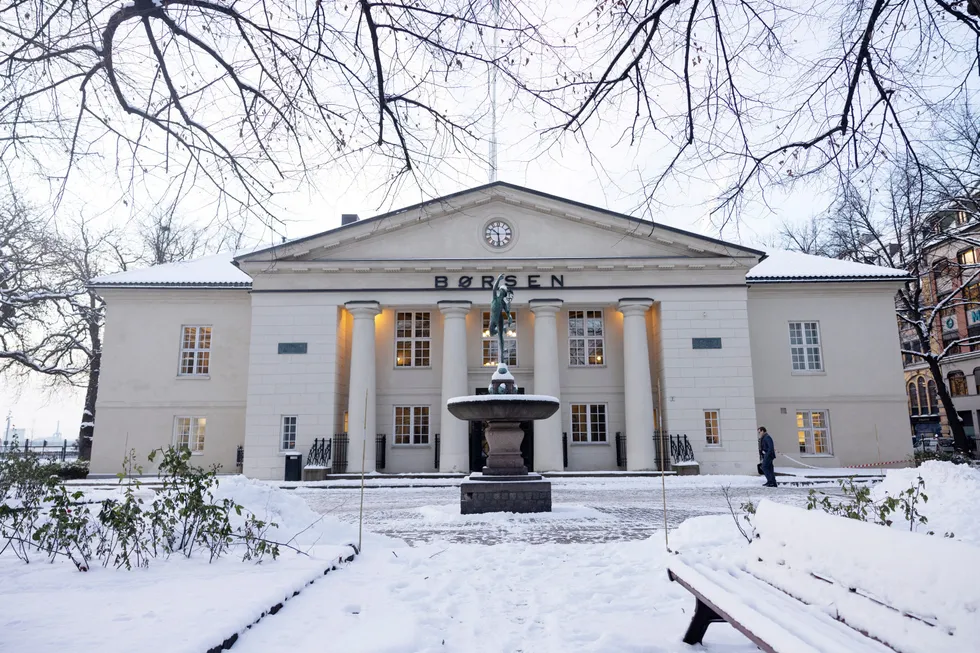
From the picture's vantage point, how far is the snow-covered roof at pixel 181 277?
2667 cm

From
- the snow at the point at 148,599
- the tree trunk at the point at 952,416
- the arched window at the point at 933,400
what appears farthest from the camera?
the arched window at the point at 933,400

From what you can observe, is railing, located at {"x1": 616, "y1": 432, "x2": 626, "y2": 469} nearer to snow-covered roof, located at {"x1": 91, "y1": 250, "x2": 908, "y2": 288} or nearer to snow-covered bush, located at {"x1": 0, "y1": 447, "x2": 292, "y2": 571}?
snow-covered roof, located at {"x1": 91, "y1": 250, "x2": 908, "y2": 288}

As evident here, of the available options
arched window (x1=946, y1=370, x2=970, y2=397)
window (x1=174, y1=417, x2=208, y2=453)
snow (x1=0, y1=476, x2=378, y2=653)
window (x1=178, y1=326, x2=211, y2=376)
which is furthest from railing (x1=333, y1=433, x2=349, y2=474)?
arched window (x1=946, y1=370, x2=970, y2=397)

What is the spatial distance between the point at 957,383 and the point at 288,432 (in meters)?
49.8

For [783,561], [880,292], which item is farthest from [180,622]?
[880,292]

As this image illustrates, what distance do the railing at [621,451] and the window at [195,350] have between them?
16724 mm

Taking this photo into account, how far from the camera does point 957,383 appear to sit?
50.0 m

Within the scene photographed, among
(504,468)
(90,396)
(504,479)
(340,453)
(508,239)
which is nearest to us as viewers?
(504,479)

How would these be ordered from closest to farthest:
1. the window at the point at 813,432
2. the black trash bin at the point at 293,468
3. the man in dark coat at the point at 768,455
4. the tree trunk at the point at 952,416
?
the man in dark coat at the point at 768,455 → the black trash bin at the point at 293,468 → the window at the point at 813,432 → the tree trunk at the point at 952,416

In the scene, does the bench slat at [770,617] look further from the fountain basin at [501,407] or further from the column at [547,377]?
the column at [547,377]

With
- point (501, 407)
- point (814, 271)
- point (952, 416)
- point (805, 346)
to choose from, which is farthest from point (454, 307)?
point (952, 416)

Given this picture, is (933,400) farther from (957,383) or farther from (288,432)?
(288,432)

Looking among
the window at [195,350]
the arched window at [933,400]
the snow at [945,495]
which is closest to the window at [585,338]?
the window at [195,350]

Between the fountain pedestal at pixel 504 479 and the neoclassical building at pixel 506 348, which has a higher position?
the neoclassical building at pixel 506 348
